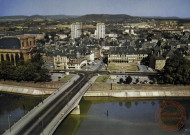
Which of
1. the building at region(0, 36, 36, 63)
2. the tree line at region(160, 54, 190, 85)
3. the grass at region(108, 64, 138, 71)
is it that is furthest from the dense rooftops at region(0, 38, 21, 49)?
the tree line at region(160, 54, 190, 85)

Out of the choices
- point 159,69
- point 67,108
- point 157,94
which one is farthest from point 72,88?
point 159,69

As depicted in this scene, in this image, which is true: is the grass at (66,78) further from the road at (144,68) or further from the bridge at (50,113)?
the road at (144,68)

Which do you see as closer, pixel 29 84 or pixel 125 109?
pixel 125 109

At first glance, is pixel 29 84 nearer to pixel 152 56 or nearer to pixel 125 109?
pixel 125 109

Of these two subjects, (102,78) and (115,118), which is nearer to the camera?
(115,118)

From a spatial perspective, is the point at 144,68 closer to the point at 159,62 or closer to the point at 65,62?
the point at 159,62

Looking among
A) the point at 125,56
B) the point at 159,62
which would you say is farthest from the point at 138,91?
the point at 125,56

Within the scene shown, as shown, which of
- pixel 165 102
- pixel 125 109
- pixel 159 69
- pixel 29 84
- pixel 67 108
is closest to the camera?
Result: pixel 67 108

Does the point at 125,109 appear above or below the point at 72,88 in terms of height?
below
